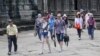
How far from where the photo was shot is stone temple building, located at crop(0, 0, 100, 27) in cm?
3388

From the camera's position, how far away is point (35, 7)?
3734 cm

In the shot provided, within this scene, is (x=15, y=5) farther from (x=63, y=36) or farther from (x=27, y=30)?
(x=63, y=36)

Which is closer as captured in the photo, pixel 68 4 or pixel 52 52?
pixel 52 52

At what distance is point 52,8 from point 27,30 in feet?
39.4

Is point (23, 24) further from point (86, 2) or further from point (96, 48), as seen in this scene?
point (96, 48)

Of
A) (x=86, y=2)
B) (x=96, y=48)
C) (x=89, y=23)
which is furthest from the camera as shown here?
(x=86, y=2)

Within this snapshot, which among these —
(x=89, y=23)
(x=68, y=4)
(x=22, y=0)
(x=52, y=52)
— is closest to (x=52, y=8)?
(x=68, y=4)

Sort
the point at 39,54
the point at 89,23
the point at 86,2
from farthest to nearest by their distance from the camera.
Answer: the point at 86,2, the point at 89,23, the point at 39,54

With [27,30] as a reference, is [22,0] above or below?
above

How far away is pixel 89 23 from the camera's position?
24328 millimetres

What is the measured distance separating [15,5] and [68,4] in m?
10.8

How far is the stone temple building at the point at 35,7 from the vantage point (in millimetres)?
33875

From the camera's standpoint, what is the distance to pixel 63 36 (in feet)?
58.2

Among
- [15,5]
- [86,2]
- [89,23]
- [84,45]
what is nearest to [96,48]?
[84,45]
